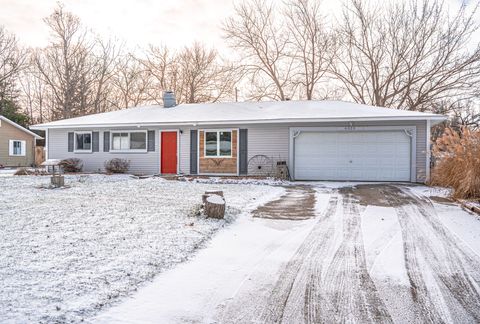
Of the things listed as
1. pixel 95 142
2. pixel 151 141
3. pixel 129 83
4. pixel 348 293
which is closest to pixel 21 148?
pixel 129 83

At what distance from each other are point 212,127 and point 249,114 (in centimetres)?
165

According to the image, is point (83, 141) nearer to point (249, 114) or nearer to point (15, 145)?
point (249, 114)

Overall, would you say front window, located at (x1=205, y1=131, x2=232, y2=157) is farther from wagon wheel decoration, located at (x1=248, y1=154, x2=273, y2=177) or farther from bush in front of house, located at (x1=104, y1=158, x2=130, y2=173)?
bush in front of house, located at (x1=104, y1=158, x2=130, y2=173)

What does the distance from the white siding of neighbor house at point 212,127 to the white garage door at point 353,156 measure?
38cm

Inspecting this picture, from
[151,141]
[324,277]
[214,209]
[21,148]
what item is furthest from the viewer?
[21,148]

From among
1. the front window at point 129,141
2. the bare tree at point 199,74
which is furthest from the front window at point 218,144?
the bare tree at point 199,74

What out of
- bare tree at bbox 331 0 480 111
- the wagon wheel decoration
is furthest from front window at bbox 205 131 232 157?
bare tree at bbox 331 0 480 111

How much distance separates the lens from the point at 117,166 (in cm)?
1584

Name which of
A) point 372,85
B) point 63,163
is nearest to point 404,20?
point 372,85

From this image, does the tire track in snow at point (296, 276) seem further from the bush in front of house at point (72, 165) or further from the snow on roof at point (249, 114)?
the bush in front of house at point (72, 165)

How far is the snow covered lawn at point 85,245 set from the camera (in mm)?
2949

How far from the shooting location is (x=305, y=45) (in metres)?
26.4

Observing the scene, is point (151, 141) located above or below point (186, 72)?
below

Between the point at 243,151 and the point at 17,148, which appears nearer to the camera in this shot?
the point at 243,151
